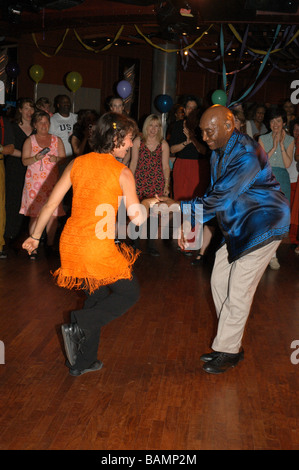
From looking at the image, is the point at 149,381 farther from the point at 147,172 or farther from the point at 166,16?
the point at 166,16

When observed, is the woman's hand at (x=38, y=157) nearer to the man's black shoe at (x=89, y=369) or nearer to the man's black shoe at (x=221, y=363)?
the man's black shoe at (x=89, y=369)

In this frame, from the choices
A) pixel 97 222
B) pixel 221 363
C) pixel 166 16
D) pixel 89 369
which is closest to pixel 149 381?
pixel 89 369

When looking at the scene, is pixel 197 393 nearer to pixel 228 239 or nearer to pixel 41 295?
pixel 228 239

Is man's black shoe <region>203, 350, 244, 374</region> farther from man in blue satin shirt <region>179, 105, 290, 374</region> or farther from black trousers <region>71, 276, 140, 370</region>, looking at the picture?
black trousers <region>71, 276, 140, 370</region>

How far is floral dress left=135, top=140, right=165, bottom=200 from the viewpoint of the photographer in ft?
19.4

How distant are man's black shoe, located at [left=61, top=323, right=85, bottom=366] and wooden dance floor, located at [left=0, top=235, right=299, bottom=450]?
16 centimetres

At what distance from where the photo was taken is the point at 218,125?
10.0 feet

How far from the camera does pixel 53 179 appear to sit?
5848mm

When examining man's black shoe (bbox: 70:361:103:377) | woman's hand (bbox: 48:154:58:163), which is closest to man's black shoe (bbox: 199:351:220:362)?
man's black shoe (bbox: 70:361:103:377)

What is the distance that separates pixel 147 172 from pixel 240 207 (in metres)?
2.92

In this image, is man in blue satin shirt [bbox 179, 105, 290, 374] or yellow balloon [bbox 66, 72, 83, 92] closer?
man in blue satin shirt [bbox 179, 105, 290, 374]

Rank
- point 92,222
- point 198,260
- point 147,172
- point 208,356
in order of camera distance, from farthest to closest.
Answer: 1. point 198,260
2. point 147,172
3. point 208,356
4. point 92,222

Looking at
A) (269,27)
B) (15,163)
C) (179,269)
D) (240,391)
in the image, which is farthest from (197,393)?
(269,27)

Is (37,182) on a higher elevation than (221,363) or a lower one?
higher
